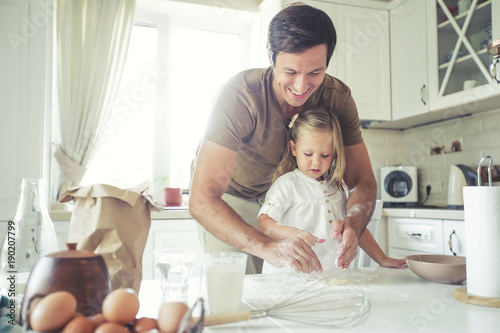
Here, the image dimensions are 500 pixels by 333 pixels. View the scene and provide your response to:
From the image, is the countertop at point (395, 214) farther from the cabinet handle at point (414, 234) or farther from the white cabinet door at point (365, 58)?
the white cabinet door at point (365, 58)

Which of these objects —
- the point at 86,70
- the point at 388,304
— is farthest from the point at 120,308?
the point at 86,70

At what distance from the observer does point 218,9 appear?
3.12 metres

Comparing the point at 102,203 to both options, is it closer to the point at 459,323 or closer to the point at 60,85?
the point at 459,323

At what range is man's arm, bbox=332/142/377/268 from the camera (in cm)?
114

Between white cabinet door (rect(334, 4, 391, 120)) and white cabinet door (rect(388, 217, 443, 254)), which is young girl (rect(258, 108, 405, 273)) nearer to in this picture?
white cabinet door (rect(388, 217, 443, 254))

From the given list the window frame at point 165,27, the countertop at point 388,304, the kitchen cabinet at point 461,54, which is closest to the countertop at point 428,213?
the kitchen cabinet at point 461,54

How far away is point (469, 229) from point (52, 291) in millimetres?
705

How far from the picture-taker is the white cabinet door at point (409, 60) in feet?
9.51

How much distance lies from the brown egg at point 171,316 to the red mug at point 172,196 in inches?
96.3

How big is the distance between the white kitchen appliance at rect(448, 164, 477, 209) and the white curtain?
7.44 feet

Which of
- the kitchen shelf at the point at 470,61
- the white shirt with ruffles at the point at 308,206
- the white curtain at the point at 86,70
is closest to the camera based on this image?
the white shirt with ruffles at the point at 308,206

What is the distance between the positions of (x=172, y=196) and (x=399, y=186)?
5.28 feet

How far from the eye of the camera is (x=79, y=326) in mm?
471

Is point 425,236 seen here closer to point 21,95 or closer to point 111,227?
point 111,227
